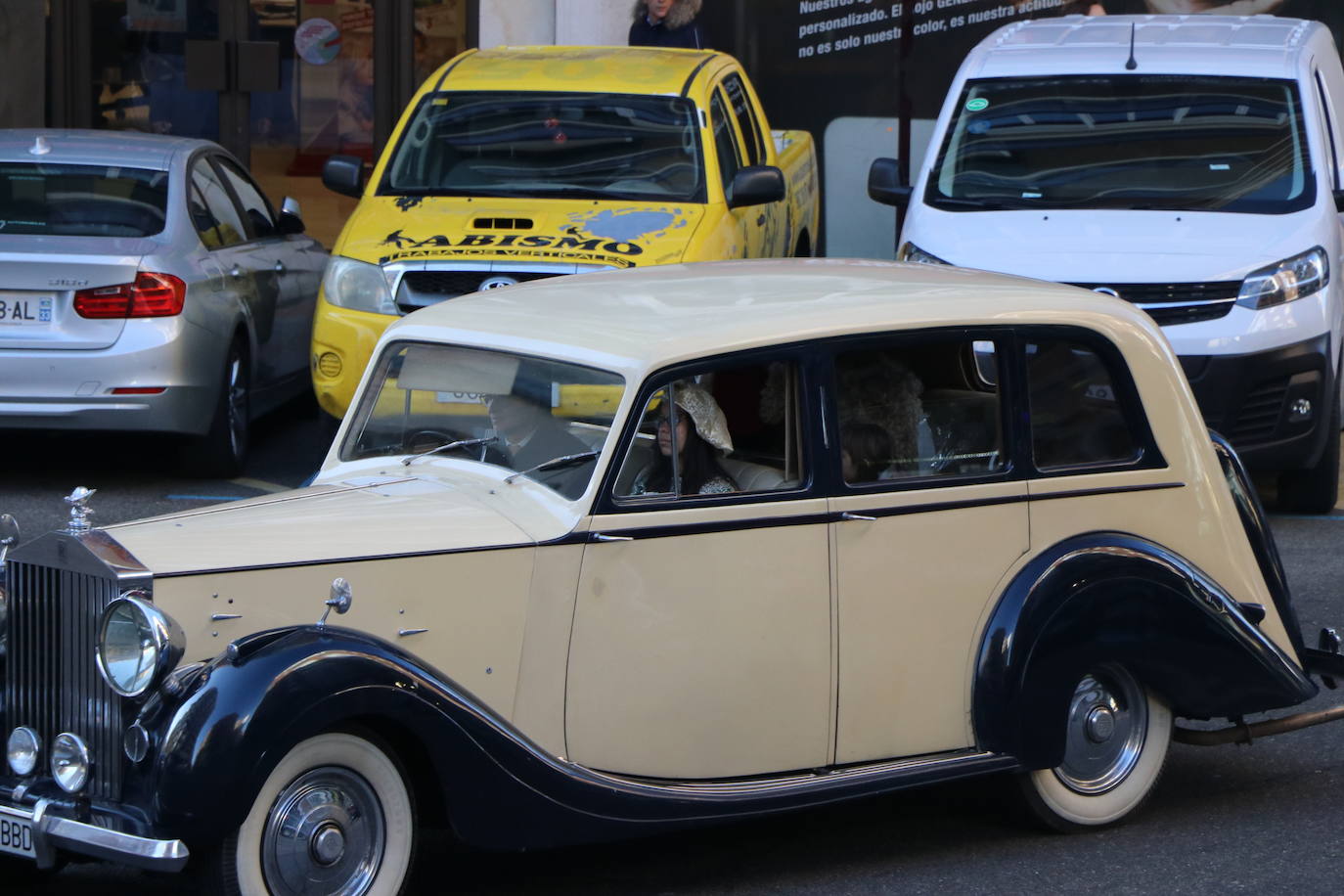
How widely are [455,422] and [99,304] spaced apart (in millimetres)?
4359

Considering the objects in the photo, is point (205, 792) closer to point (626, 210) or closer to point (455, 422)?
point (455, 422)

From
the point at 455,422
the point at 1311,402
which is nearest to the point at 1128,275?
the point at 1311,402

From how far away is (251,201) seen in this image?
35.8 feet

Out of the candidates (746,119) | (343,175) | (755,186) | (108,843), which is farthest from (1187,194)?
(108,843)

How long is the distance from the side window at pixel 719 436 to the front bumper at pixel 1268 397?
4.11m

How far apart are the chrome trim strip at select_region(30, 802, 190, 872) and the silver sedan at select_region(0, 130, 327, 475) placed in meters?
5.14

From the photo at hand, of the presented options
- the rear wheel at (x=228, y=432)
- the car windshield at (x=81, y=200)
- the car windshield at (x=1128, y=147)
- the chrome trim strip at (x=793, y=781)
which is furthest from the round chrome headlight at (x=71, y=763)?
the car windshield at (x=1128, y=147)

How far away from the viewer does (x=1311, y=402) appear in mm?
8914

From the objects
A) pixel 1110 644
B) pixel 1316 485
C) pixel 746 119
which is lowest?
pixel 1316 485

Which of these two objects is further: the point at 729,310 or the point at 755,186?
the point at 755,186

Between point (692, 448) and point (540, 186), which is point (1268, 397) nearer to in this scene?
point (540, 186)

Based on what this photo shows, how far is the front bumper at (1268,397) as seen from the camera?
876 cm

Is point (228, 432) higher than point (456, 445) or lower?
lower

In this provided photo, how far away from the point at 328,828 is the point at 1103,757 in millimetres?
2293
